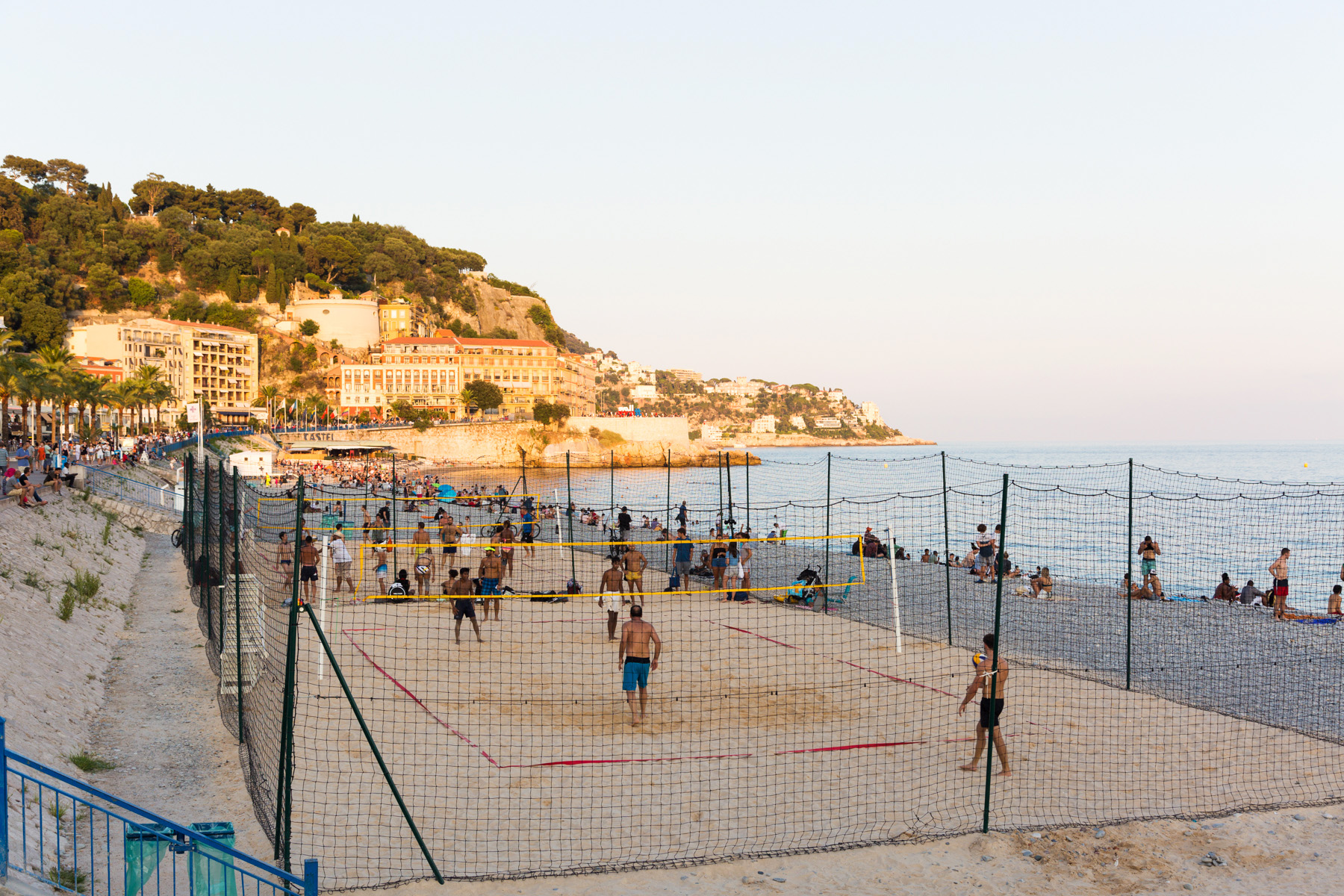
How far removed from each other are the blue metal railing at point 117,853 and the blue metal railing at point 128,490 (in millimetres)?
24005

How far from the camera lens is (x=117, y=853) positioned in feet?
20.0

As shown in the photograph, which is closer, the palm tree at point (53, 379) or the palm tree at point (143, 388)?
the palm tree at point (53, 379)

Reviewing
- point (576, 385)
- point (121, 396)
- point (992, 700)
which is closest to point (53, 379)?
point (121, 396)

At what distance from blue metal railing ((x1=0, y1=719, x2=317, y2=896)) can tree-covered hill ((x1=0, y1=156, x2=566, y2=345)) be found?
114380 millimetres

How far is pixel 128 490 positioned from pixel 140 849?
30.6 metres

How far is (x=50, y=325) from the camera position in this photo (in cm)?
10138

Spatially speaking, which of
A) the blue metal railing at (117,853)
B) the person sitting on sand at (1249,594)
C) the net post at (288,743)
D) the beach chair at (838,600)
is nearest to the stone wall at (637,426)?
the person sitting on sand at (1249,594)

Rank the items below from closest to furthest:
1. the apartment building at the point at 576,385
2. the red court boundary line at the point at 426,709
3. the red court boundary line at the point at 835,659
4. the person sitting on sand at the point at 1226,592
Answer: the red court boundary line at the point at 426,709, the red court boundary line at the point at 835,659, the person sitting on sand at the point at 1226,592, the apartment building at the point at 576,385

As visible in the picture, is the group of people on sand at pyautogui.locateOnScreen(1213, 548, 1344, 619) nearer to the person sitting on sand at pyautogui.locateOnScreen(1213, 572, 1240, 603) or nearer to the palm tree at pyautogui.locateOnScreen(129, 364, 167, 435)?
the person sitting on sand at pyautogui.locateOnScreen(1213, 572, 1240, 603)

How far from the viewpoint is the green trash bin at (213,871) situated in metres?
4.79

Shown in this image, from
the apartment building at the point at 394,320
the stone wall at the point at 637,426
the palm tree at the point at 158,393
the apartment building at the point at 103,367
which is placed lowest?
the stone wall at the point at 637,426

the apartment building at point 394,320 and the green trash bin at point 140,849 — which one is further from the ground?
the apartment building at point 394,320

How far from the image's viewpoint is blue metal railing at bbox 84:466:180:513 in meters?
28.2

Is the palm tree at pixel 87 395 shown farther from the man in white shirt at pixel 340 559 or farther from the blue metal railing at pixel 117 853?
the blue metal railing at pixel 117 853
